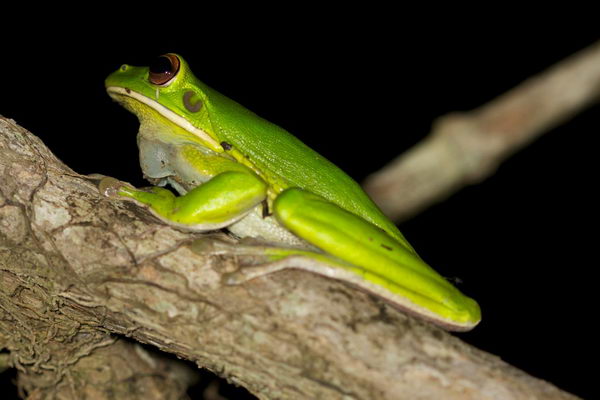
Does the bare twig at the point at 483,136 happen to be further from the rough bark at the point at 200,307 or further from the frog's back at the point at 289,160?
the rough bark at the point at 200,307

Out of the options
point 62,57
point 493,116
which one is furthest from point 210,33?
point 493,116

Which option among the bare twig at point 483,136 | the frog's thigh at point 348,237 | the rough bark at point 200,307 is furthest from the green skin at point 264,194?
the bare twig at point 483,136

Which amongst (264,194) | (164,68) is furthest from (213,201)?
(164,68)

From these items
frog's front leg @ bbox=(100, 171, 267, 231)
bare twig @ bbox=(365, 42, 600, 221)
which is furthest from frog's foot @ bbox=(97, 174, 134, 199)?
bare twig @ bbox=(365, 42, 600, 221)

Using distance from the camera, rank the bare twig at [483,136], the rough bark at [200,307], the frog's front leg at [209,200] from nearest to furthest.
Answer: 1. the rough bark at [200,307]
2. the frog's front leg at [209,200]
3. the bare twig at [483,136]

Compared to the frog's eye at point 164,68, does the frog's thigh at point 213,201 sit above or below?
below

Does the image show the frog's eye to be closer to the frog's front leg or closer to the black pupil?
the black pupil

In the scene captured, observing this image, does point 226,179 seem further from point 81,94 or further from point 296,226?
point 81,94
